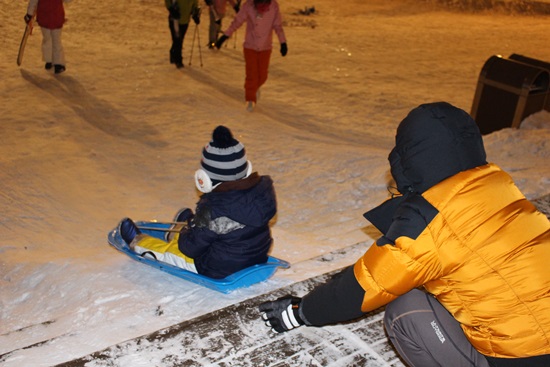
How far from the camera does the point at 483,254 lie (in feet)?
7.61

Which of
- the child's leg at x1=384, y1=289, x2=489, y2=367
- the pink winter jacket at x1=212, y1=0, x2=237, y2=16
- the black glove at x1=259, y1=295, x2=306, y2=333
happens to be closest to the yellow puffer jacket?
the child's leg at x1=384, y1=289, x2=489, y2=367

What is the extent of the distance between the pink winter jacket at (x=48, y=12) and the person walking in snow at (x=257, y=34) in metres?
2.53

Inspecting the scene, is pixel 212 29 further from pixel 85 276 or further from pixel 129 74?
pixel 85 276

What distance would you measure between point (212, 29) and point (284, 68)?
1.68 metres

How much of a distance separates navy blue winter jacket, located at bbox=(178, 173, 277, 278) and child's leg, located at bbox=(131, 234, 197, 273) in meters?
0.11

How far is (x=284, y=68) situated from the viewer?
11242 millimetres

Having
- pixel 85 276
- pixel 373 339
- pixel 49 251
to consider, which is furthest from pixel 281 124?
pixel 373 339

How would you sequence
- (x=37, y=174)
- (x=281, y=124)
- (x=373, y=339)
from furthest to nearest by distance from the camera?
1. (x=281, y=124)
2. (x=37, y=174)
3. (x=373, y=339)

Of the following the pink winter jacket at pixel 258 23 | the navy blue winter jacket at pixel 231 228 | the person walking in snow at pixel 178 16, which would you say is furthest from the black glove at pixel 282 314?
the person walking in snow at pixel 178 16

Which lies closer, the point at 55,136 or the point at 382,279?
the point at 382,279

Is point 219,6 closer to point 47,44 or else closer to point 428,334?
point 47,44

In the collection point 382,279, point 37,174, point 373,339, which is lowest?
point 37,174

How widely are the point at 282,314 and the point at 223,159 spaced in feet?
3.46

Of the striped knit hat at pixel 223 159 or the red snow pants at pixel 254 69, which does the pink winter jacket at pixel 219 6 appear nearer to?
the red snow pants at pixel 254 69
